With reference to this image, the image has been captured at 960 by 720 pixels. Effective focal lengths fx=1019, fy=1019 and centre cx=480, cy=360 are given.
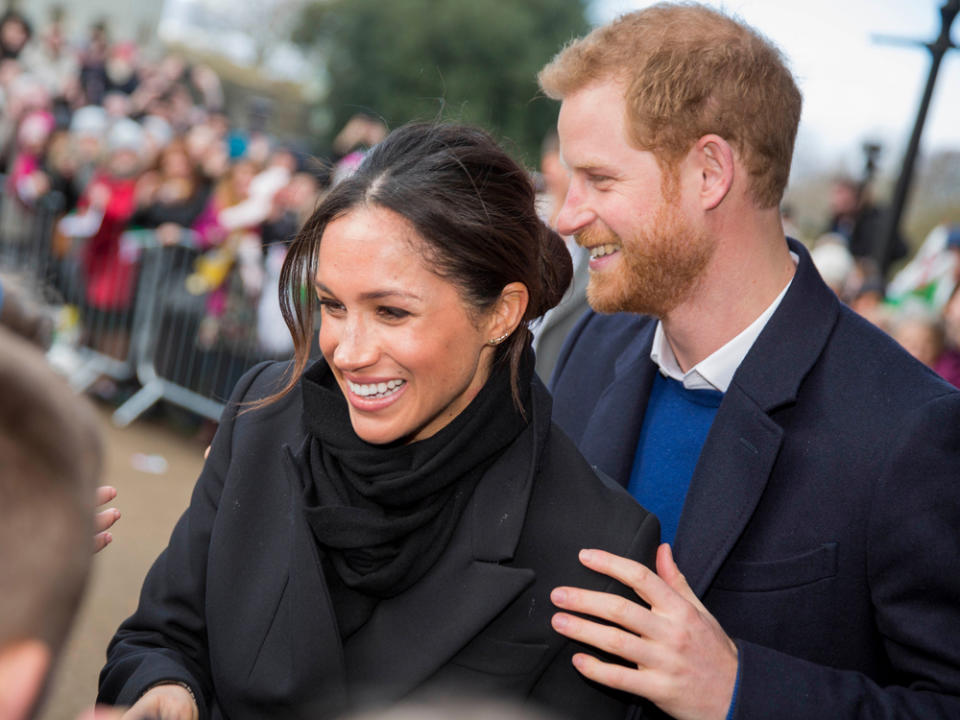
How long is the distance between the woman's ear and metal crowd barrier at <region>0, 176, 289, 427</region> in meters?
5.02

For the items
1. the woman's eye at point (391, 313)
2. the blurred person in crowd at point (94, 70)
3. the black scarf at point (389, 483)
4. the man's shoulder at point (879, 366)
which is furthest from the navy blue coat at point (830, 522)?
the blurred person in crowd at point (94, 70)

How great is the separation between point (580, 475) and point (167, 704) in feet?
3.53

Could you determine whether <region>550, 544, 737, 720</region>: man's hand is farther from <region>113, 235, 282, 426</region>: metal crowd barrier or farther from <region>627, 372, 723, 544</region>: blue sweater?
<region>113, 235, 282, 426</region>: metal crowd barrier

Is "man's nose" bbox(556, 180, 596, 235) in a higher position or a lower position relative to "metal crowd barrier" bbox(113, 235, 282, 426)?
higher

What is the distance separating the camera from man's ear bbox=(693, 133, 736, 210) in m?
2.64

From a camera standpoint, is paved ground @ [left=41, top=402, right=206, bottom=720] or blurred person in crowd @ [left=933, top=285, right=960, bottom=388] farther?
blurred person in crowd @ [left=933, top=285, right=960, bottom=388]

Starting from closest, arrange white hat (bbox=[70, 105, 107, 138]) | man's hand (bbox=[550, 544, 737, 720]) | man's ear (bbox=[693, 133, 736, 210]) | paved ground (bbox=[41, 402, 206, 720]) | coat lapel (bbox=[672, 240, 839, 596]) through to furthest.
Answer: man's hand (bbox=[550, 544, 737, 720]) → coat lapel (bbox=[672, 240, 839, 596]) → man's ear (bbox=[693, 133, 736, 210]) → paved ground (bbox=[41, 402, 206, 720]) → white hat (bbox=[70, 105, 107, 138])

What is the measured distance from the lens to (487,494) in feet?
8.06

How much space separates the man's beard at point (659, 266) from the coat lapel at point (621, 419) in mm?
260

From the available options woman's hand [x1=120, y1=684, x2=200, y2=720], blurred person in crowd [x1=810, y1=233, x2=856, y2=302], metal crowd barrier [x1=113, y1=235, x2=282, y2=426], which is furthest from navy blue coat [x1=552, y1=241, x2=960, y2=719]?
metal crowd barrier [x1=113, y1=235, x2=282, y2=426]

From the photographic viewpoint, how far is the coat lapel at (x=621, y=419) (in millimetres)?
2818

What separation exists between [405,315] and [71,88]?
1286cm

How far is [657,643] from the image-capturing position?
6.91 ft

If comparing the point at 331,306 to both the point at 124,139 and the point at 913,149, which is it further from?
the point at 124,139
